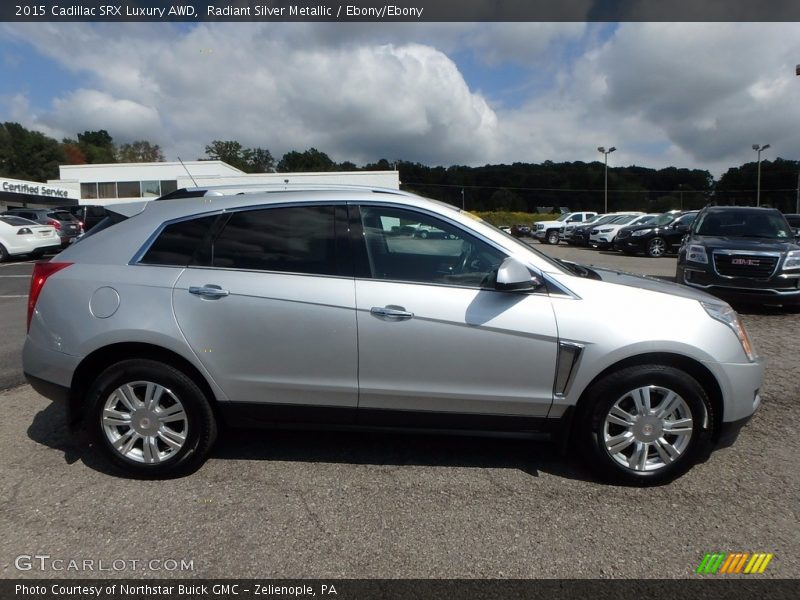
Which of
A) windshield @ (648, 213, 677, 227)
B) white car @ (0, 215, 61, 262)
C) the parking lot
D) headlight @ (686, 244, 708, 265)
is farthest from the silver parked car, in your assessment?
windshield @ (648, 213, 677, 227)

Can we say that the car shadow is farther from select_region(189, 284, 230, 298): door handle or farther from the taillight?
select_region(189, 284, 230, 298): door handle

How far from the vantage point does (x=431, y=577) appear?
2514mm

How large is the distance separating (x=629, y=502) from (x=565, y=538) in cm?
59

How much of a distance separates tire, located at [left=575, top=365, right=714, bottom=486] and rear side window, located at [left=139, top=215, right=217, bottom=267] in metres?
2.54

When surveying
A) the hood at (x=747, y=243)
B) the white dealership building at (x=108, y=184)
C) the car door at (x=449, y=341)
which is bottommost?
the car door at (x=449, y=341)

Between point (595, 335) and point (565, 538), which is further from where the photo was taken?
point (595, 335)

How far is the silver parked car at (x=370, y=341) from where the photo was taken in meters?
3.20

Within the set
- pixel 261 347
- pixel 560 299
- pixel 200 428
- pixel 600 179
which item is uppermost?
pixel 600 179

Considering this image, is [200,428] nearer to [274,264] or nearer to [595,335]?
[274,264]

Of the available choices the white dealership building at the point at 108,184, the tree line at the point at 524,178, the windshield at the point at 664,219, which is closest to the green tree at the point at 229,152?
the tree line at the point at 524,178

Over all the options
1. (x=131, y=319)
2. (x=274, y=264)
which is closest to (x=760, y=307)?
(x=274, y=264)

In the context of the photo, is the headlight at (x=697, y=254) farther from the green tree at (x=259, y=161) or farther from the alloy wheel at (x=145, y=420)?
the green tree at (x=259, y=161)

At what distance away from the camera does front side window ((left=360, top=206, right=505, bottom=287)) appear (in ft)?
10.9

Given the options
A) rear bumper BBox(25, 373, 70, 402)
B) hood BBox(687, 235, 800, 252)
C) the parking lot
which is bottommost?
the parking lot
